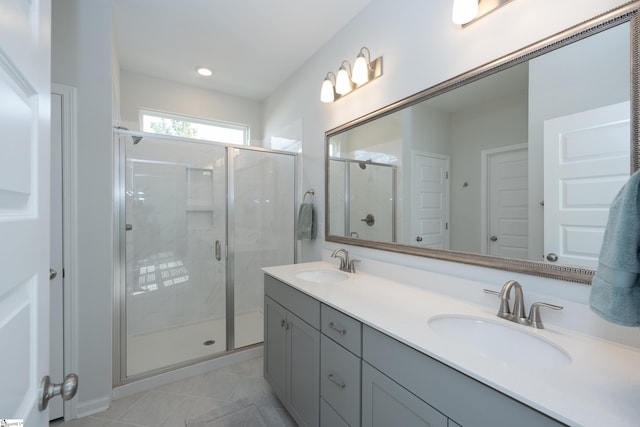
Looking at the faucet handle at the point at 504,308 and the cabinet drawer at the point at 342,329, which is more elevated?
the faucet handle at the point at 504,308

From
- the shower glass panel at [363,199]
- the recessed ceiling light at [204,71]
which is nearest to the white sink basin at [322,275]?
the shower glass panel at [363,199]

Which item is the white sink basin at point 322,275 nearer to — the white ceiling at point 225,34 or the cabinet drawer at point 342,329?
the cabinet drawer at point 342,329

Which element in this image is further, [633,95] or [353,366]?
[353,366]

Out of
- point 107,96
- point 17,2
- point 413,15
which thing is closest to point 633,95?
point 413,15

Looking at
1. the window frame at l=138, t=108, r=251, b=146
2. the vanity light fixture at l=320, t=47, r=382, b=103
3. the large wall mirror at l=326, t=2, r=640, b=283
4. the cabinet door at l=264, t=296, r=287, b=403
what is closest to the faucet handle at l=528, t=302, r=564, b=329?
the large wall mirror at l=326, t=2, r=640, b=283

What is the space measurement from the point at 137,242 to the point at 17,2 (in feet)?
6.69

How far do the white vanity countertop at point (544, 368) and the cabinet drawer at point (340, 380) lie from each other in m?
0.20

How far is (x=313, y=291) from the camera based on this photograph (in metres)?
1.41

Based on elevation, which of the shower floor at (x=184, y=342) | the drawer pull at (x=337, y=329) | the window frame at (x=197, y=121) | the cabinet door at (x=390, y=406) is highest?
the window frame at (x=197, y=121)

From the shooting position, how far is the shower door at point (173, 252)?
2.14 m

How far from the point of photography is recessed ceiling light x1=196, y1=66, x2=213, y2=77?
2.71 metres

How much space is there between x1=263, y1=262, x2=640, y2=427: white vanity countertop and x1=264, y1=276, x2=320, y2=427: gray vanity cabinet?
0.24 m

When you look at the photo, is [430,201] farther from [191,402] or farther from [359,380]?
[191,402]

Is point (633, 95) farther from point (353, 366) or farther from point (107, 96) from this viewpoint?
point (107, 96)
